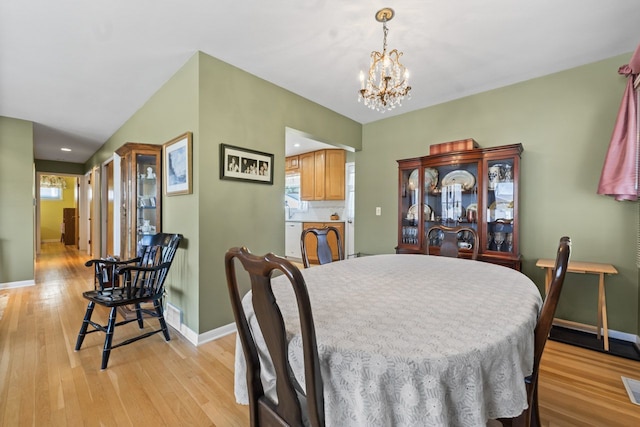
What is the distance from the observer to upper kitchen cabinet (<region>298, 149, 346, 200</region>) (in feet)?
17.4

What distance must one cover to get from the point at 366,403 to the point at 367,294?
56cm

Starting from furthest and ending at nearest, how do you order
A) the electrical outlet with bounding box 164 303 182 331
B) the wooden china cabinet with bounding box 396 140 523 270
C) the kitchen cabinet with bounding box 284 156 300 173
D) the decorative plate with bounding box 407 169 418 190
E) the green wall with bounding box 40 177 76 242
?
the green wall with bounding box 40 177 76 242, the kitchen cabinet with bounding box 284 156 300 173, the decorative plate with bounding box 407 169 418 190, the wooden china cabinet with bounding box 396 140 523 270, the electrical outlet with bounding box 164 303 182 331

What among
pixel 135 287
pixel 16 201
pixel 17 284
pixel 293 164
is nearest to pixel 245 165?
pixel 135 287

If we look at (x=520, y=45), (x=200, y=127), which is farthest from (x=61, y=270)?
(x=520, y=45)

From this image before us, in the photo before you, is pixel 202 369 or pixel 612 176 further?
pixel 612 176

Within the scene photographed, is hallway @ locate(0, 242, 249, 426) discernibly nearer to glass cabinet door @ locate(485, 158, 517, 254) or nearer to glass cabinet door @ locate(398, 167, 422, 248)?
glass cabinet door @ locate(398, 167, 422, 248)

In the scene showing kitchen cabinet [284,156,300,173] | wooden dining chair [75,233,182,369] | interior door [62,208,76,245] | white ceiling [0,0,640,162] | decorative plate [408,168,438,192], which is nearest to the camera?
white ceiling [0,0,640,162]

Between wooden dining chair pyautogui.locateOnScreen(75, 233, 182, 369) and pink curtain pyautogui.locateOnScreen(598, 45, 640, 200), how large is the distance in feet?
11.8

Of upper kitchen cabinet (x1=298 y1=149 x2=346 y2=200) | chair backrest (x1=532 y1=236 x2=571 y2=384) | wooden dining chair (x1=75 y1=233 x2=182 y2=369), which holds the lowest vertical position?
wooden dining chair (x1=75 y1=233 x2=182 y2=369)

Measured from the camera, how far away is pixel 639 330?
2.31m

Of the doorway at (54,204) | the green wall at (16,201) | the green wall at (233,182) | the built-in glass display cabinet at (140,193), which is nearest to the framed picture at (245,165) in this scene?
the green wall at (233,182)

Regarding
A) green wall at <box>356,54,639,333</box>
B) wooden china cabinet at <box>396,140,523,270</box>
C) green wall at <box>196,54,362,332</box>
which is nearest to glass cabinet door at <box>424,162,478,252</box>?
wooden china cabinet at <box>396,140,523,270</box>

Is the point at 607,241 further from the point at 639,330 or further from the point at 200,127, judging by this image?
the point at 200,127

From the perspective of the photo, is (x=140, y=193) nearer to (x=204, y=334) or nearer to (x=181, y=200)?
(x=181, y=200)
